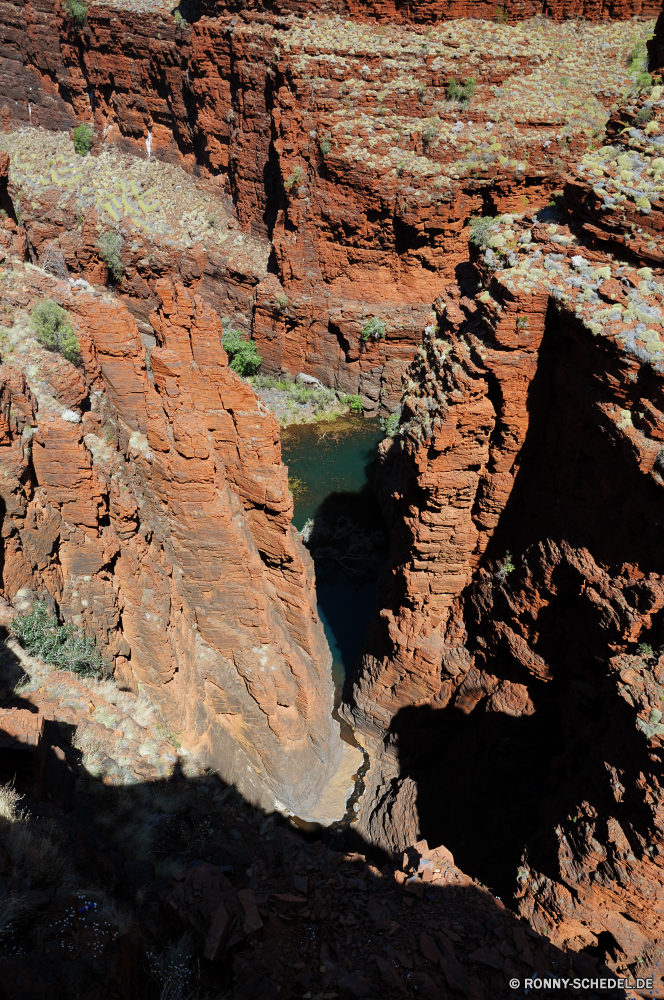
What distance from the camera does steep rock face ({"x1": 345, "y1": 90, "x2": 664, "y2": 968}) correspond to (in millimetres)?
10133

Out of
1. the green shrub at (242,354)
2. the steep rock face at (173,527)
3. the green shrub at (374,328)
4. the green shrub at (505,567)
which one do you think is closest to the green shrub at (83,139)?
the green shrub at (242,354)

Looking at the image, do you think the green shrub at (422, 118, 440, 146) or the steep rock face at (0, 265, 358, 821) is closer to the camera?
the steep rock face at (0, 265, 358, 821)

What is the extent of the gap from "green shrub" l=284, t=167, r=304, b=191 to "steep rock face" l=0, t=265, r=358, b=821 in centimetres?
2369

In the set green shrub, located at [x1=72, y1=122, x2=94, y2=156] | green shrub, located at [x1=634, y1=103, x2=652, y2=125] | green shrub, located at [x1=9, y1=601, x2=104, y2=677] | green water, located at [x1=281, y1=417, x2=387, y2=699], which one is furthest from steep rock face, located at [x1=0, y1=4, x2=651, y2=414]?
green shrub, located at [x1=9, y1=601, x2=104, y2=677]

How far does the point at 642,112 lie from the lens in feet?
39.4

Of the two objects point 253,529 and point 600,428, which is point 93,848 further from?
point 600,428

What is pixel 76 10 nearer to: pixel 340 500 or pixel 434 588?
pixel 340 500

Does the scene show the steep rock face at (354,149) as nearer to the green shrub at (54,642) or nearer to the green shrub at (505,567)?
the green shrub at (505,567)

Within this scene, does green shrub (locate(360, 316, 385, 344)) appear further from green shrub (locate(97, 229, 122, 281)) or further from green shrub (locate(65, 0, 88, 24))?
green shrub (locate(65, 0, 88, 24))

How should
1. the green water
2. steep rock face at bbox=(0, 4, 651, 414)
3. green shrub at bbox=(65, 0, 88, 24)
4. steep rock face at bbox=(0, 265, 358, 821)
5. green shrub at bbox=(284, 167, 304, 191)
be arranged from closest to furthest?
steep rock face at bbox=(0, 265, 358, 821) < the green water < steep rock face at bbox=(0, 4, 651, 414) < green shrub at bbox=(284, 167, 304, 191) < green shrub at bbox=(65, 0, 88, 24)

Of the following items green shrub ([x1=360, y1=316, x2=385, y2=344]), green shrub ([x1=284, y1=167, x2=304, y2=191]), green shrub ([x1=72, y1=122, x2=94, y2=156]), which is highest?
green shrub ([x1=284, y1=167, x2=304, y2=191])

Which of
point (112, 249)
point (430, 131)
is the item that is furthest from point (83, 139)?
point (430, 131)

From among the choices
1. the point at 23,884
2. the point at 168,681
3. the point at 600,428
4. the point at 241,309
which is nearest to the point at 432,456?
the point at 600,428

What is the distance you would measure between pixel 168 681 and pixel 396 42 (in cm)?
3384
